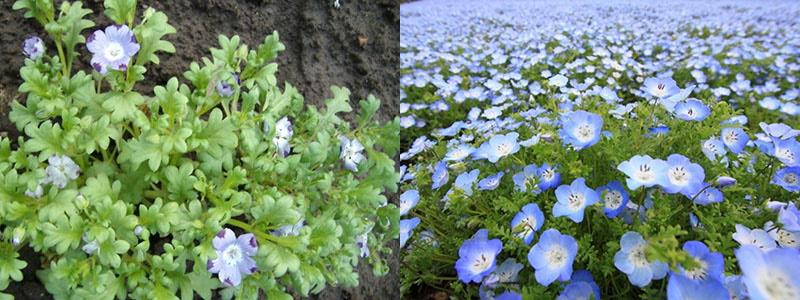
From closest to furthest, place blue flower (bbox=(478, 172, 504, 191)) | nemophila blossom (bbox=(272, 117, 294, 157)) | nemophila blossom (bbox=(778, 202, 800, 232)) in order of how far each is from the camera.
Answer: nemophila blossom (bbox=(778, 202, 800, 232)) < nemophila blossom (bbox=(272, 117, 294, 157)) < blue flower (bbox=(478, 172, 504, 191))

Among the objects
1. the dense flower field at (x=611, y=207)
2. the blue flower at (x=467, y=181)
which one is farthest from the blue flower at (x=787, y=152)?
the blue flower at (x=467, y=181)

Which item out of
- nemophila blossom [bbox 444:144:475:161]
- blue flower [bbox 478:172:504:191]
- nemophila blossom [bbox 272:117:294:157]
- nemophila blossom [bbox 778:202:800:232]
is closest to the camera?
nemophila blossom [bbox 778:202:800:232]

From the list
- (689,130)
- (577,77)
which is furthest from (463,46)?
(689,130)

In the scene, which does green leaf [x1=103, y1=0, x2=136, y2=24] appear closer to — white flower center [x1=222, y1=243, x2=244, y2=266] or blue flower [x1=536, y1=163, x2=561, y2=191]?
white flower center [x1=222, y1=243, x2=244, y2=266]

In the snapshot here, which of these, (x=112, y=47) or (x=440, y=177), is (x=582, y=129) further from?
(x=112, y=47)

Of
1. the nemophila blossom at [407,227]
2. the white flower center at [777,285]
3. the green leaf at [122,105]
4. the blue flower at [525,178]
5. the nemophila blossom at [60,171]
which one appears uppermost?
the green leaf at [122,105]

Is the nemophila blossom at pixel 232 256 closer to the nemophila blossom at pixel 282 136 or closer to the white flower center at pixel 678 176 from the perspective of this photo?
the nemophila blossom at pixel 282 136

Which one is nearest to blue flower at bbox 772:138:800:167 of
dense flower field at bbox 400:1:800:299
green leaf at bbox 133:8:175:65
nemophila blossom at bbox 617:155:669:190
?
dense flower field at bbox 400:1:800:299
